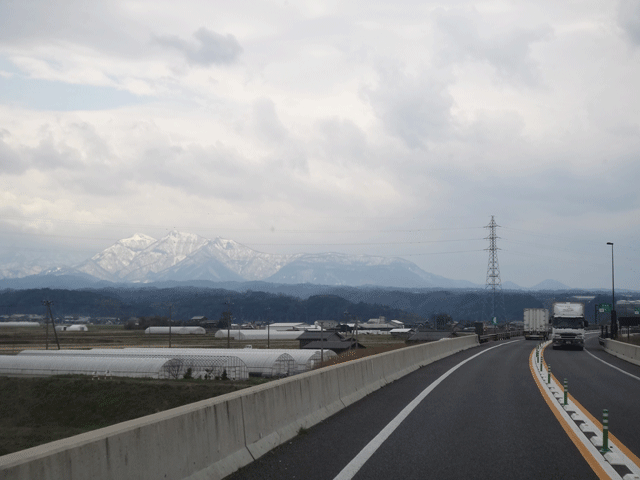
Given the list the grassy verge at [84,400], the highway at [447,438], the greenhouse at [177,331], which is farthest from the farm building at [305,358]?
the greenhouse at [177,331]

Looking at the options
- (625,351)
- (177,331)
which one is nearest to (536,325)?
(625,351)

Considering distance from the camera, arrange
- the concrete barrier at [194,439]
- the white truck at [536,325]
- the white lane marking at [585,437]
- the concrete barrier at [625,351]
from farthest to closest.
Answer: the white truck at [536,325], the concrete barrier at [625,351], the white lane marking at [585,437], the concrete barrier at [194,439]

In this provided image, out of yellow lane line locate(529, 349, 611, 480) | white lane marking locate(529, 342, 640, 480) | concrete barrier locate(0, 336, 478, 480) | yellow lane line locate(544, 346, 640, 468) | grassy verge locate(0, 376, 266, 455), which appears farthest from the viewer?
grassy verge locate(0, 376, 266, 455)

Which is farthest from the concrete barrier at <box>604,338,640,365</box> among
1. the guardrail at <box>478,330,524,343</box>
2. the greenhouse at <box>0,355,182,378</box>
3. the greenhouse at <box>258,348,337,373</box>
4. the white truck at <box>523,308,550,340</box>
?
the greenhouse at <box>0,355,182,378</box>

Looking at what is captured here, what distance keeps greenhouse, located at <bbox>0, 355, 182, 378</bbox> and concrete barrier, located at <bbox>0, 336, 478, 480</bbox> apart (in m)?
43.3

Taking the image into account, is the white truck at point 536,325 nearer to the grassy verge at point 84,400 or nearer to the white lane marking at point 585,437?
the grassy verge at point 84,400

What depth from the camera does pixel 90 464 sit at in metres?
4.97

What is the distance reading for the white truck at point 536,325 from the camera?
66.8 meters

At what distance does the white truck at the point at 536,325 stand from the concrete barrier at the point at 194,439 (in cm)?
5934

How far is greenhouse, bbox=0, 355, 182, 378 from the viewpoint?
52.9 meters

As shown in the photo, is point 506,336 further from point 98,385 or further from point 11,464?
point 11,464

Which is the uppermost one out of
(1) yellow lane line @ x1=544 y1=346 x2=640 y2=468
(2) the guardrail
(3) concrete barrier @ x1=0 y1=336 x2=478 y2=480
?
(3) concrete barrier @ x1=0 y1=336 x2=478 y2=480

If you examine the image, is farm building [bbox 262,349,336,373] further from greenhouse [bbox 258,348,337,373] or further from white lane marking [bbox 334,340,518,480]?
white lane marking [bbox 334,340,518,480]

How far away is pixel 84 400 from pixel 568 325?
34.8 meters
